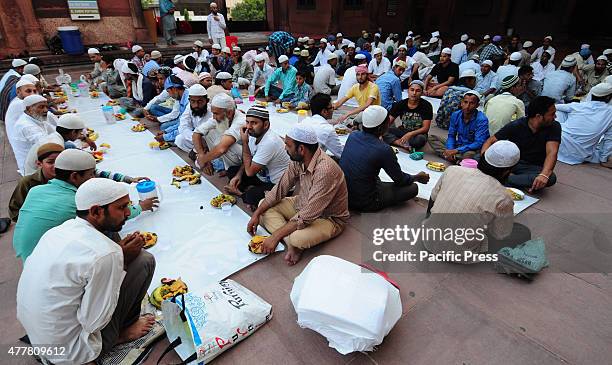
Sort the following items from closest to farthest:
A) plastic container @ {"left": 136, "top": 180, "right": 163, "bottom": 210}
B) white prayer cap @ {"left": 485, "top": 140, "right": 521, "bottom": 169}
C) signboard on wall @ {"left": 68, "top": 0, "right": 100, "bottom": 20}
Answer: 1. white prayer cap @ {"left": 485, "top": 140, "right": 521, "bottom": 169}
2. plastic container @ {"left": 136, "top": 180, "right": 163, "bottom": 210}
3. signboard on wall @ {"left": 68, "top": 0, "right": 100, "bottom": 20}

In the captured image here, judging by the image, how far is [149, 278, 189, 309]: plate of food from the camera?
7.90 feet

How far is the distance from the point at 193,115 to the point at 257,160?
5.76 feet

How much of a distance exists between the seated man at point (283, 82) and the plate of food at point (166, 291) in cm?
539

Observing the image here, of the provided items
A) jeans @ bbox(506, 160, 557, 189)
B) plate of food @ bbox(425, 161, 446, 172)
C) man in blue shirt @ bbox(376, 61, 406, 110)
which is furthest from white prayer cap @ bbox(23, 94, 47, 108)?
jeans @ bbox(506, 160, 557, 189)

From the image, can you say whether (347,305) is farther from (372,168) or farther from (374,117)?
(374,117)

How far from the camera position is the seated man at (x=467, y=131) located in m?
4.32

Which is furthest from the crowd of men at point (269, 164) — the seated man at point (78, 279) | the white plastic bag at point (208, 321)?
the white plastic bag at point (208, 321)

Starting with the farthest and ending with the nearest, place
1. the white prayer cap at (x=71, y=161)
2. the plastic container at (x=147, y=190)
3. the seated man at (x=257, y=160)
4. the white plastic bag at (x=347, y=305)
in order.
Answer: the plastic container at (x=147, y=190) → the seated man at (x=257, y=160) → the white prayer cap at (x=71, y=161) → the white plastic bag at (x=347, y=305)

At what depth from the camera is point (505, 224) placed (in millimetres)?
2498

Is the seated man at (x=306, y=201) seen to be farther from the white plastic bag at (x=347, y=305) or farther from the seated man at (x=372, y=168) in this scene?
the white plastic bag at (x=347, y=305)

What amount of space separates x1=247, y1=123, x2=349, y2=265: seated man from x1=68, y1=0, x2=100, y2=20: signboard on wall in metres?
12.4

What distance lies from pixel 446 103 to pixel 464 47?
554cm

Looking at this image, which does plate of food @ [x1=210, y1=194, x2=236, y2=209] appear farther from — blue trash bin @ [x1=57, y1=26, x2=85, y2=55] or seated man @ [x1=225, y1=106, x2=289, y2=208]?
blue trash bin @ [x1=57, y1=26, x2=85, y2=55]

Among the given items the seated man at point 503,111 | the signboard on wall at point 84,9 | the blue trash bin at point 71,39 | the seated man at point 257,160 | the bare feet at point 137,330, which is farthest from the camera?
the signboard on wall at point 84,9
